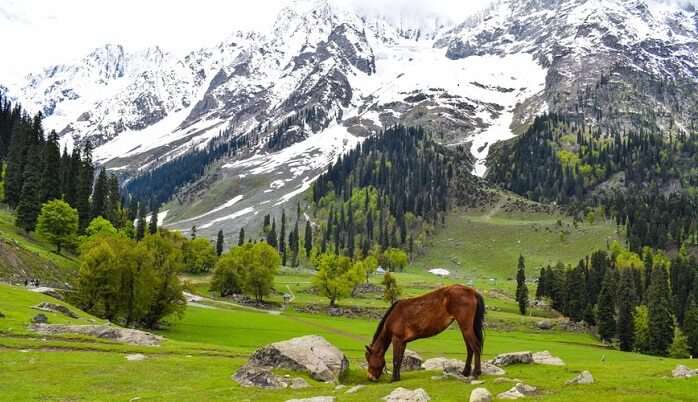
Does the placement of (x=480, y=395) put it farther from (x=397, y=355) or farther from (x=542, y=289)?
(x=542, y=289)

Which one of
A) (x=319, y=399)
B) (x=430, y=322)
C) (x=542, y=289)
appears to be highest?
(x=430, y=322)

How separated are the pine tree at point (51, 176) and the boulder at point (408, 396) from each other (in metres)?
124

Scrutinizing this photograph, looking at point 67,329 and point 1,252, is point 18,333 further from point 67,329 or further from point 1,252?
point 1,252

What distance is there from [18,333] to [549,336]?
10478 centimetres

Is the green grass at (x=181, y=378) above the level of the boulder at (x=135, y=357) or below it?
above

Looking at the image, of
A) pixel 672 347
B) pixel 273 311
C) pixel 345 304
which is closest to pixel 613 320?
pixel 672 347

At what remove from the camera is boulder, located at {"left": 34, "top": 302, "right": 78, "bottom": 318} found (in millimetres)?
53138

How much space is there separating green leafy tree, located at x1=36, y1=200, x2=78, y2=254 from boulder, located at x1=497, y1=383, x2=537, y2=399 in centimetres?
10595

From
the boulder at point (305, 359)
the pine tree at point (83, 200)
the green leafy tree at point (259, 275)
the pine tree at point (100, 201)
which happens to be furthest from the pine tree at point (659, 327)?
the pine tree at point (100, 201)

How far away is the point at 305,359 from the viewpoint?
98.7 feet

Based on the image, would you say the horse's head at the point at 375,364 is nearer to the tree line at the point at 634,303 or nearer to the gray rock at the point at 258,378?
the gray rock at the point at 258,378

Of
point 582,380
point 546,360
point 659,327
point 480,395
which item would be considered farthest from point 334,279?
point 480,395

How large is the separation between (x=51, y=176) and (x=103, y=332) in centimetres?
10177

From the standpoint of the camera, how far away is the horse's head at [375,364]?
27.8 m
